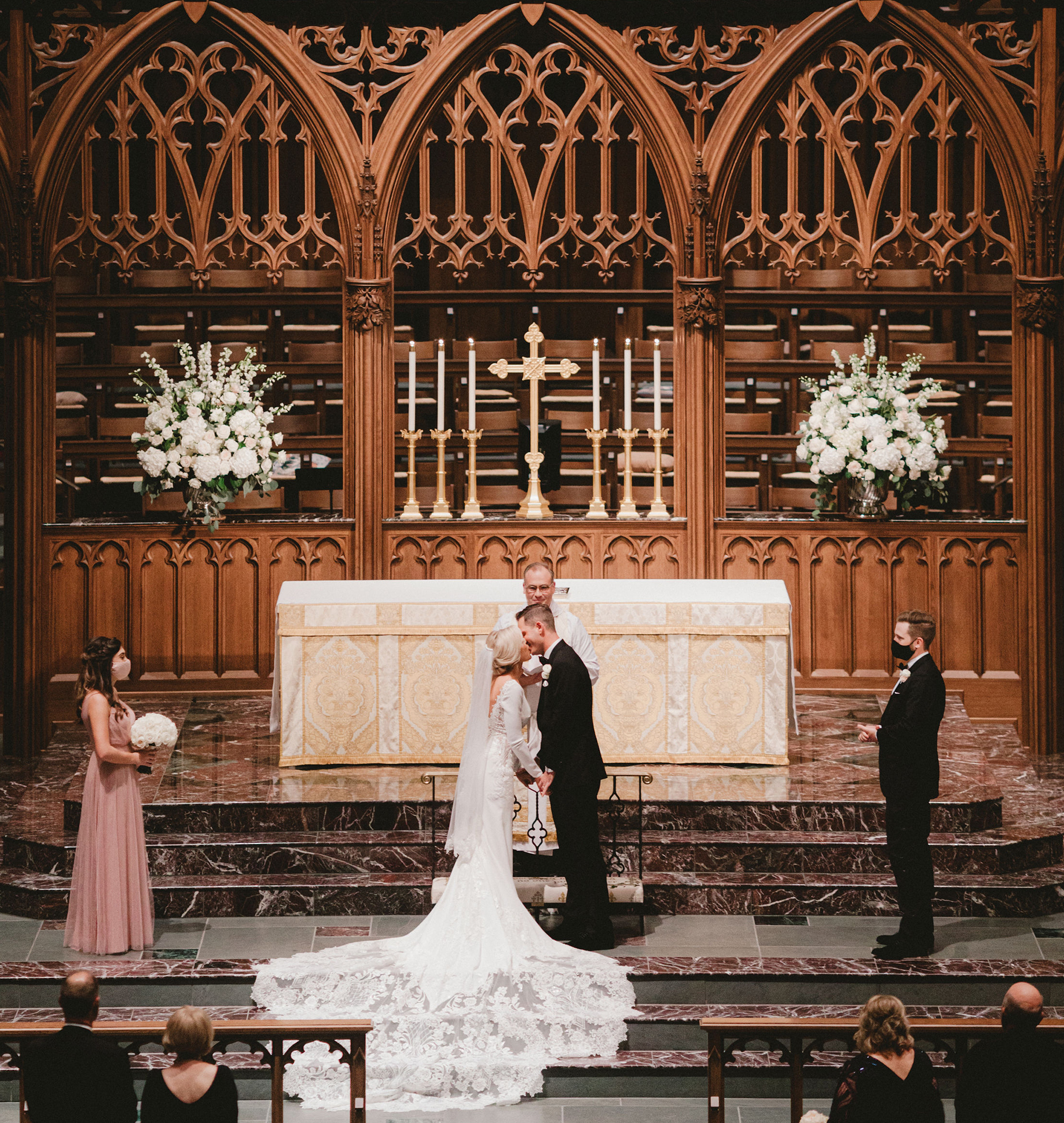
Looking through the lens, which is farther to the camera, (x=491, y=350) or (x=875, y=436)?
(x=491, y=350)

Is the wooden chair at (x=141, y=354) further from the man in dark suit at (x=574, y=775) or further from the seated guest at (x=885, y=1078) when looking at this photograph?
the seated guest at (x=885, y=1078)

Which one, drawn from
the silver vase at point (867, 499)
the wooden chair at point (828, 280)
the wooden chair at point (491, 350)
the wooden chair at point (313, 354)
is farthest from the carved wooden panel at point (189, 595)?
the wooden chair at point (828, 280)

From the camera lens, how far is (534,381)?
10.6m

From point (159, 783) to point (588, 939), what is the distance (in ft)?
8.84

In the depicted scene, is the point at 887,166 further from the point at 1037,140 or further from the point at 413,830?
the point at 413,830

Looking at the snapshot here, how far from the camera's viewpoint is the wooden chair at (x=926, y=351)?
42.3 ft

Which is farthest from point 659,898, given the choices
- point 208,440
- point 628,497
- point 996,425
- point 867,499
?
point 996,425

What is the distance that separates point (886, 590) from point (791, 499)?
224 cm

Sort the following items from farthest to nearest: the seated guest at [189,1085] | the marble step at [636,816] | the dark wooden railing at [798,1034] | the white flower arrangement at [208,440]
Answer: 1. the white flower arrangement at [208,440]
2. the marble step at [636,816]
3. the dark wooden railing at [798,1034]
4. the seated guest at [189,1085]

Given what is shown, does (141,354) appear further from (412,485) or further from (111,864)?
(111,864)

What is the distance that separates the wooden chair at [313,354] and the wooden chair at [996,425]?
5042mm

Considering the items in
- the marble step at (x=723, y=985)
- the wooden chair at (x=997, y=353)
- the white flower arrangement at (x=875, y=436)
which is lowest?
the marble step at (x=723, y=985)

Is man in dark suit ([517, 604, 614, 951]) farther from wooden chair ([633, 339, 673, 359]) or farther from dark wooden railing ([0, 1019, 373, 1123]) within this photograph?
wooden chair ([633, 339, 673, 359])

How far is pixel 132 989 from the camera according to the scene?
6.84 meters
